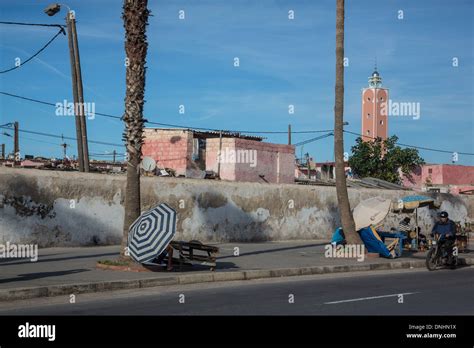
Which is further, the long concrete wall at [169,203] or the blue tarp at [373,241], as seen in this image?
the blue tarp at [373,241]

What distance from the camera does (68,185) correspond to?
69.2 feet

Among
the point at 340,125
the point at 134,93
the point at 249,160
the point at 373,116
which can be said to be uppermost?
the point at 373,116

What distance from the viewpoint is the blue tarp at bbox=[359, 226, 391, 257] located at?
20.9m

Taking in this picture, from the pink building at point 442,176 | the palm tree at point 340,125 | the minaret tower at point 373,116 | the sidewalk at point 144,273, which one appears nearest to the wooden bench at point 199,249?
the sidewalk at point 144,273

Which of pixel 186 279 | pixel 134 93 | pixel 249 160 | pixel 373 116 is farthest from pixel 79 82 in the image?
pixel 373 116

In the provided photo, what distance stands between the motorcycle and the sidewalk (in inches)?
42.3

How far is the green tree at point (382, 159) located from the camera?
57.5 metres

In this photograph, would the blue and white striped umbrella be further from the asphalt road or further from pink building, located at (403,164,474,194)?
pink building, located at (403,164,474,194)

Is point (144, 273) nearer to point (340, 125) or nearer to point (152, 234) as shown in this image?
point (152, 234)

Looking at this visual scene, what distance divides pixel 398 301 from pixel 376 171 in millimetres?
46336

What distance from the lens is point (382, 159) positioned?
58.2 metres

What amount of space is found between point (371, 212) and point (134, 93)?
29.3 ft

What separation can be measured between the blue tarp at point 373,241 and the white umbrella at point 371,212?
19 cm

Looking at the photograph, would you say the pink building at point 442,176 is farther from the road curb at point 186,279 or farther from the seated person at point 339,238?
the road curb at point 186,279
